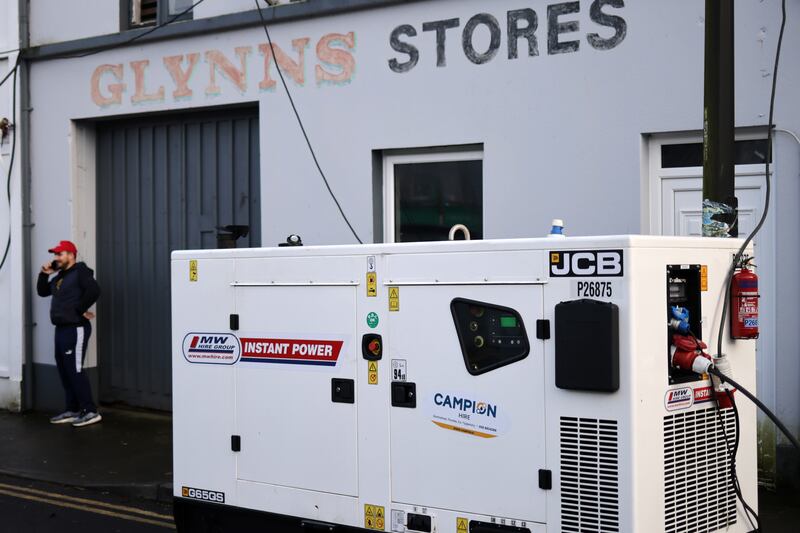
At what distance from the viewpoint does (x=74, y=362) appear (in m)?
11.1

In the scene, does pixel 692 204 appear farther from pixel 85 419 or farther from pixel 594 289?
pixel 85 419

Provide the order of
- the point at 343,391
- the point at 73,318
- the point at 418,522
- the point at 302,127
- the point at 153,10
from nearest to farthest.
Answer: the point at 418,522 → the point at 343,391 → the point at 302,127 → the point at 73,318 → the point at 153,10

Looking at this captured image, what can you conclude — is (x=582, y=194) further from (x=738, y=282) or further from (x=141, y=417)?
(x=141, y=417)

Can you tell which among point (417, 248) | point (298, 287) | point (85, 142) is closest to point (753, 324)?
point (417, 248)

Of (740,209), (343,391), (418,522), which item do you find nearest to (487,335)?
(343,391)

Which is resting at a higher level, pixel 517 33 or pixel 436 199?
pixel 517 33

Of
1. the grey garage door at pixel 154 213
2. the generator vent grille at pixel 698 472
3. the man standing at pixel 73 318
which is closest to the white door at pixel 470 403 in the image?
the generator vent grille at pixel 698 472

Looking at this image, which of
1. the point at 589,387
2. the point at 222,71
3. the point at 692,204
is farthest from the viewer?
the point at 222,71

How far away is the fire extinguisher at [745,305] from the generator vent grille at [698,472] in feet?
1.41

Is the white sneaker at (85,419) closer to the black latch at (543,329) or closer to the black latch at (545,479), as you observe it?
the black latch at (545,479)

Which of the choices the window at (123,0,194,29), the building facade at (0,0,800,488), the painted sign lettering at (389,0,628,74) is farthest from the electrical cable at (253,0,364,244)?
the window at (123,0,194,29)

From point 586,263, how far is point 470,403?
3.19 ft

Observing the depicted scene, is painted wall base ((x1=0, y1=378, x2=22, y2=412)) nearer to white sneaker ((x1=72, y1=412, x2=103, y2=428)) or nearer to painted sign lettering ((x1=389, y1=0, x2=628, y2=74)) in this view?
white sneaker ((x1=72, y1=412, x2=103, y2=428))

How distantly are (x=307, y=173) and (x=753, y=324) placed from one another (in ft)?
18.8
